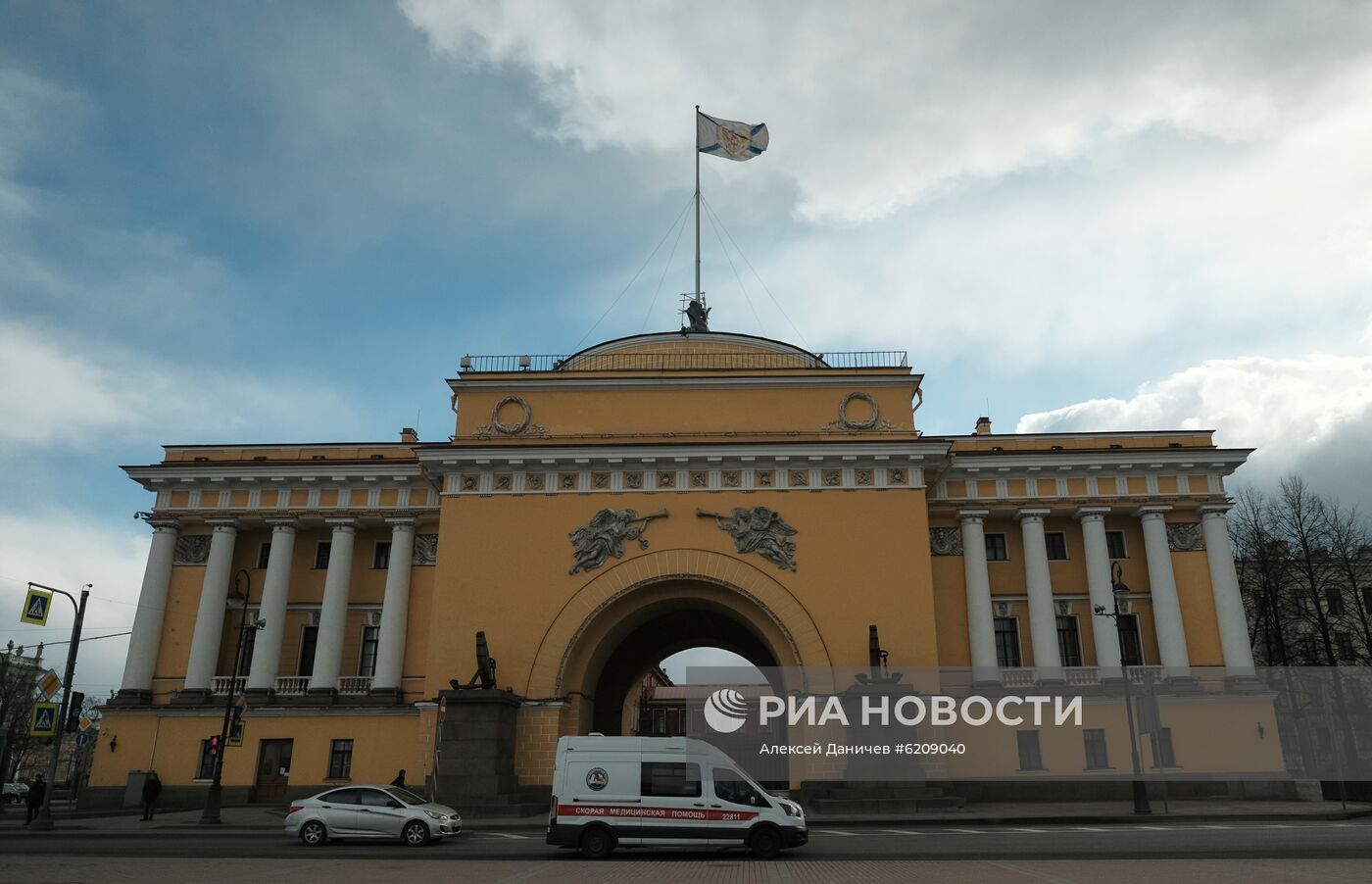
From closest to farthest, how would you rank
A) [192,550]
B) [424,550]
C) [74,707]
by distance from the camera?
[74,707] < [424,550] < [192,550]

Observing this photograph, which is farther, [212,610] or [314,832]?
[212,610]

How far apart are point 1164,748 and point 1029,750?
14.2 feet

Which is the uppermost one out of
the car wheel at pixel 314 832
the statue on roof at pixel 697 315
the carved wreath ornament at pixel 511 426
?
the statue on roof at pixel 697 315

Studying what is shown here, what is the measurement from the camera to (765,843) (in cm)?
1620

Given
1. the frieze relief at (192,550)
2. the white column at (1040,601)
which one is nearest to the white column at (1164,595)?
the white column at (1040,601)

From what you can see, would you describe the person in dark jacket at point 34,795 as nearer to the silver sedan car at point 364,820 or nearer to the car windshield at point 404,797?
the silver sedan car at point 364,820

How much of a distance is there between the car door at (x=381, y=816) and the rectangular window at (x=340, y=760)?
12.6 m

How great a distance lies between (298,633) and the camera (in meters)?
33.9

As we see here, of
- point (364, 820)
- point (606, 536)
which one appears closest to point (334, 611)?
point (606, 536)

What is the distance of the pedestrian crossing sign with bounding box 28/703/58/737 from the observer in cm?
2447

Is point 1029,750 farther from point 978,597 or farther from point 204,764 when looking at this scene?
point 204,764

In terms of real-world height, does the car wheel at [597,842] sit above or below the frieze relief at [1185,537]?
below

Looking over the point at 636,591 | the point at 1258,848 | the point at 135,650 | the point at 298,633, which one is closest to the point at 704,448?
the point at 636,591

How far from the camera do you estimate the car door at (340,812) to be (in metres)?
19.1
